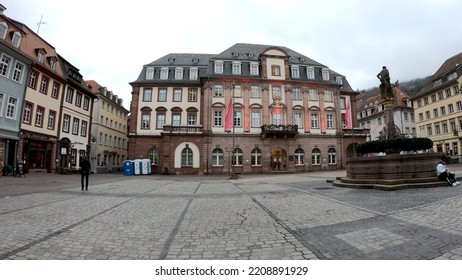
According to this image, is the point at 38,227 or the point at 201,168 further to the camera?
the point at 201,168

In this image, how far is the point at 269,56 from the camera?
33656 millimetres

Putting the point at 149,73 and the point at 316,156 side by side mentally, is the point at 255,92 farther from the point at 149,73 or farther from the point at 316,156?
the point at 149,73

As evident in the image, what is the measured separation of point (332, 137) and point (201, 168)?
62.5ft

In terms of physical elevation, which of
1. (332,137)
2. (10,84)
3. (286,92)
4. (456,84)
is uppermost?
(456,84)

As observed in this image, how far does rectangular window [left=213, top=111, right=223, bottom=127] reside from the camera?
31.8 m

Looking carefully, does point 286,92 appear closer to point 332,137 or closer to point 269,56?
point 269,56

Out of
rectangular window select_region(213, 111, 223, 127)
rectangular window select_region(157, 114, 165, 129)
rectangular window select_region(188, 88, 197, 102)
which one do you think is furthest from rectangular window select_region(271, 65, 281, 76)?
rectangular window select_region(157, 114, 165, 129)

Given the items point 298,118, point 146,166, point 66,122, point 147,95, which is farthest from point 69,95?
point 298,118

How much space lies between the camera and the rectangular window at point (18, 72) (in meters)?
20.5

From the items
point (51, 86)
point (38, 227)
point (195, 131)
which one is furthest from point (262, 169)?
point (38, 227)

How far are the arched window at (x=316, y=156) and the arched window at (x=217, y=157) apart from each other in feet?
41.6

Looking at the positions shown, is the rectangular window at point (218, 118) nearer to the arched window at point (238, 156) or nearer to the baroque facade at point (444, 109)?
the arched window at point (238, 156)

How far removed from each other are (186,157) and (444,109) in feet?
147

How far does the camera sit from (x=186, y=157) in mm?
30672
